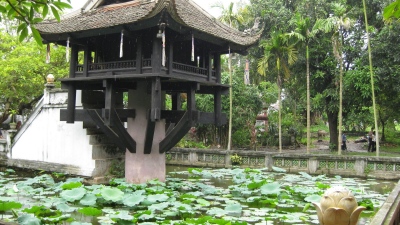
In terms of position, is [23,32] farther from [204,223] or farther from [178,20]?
[178,20]

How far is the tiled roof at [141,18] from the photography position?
9.07 meters

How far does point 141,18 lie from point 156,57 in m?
1.07

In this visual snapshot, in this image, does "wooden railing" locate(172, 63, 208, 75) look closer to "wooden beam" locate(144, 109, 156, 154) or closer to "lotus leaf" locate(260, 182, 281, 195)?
"wooden beam" locate(144, 109, 156, 154)

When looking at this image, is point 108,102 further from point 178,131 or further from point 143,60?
point 178,131

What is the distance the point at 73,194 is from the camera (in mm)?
7566

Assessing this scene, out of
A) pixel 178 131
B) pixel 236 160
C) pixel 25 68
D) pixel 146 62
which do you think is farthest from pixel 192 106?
pixel 25 68

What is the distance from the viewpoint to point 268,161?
15.0m

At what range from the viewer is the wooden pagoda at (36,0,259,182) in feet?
31.1

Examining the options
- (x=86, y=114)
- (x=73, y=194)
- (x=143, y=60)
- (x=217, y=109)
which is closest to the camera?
(x=73, y=194)

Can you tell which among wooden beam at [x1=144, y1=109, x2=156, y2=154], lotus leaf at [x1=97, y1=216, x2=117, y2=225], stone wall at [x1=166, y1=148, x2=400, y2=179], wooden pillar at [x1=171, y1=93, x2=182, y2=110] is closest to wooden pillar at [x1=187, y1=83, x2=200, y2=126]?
wooden beam at [x1=144, y1=109, x2=156, y2=154]

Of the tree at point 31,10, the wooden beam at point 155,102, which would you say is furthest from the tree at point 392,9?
the wooden beam at point 155,102

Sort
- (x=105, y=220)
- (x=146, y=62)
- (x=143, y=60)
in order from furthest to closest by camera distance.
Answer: (x=146, y=62)
(x=143, y=60)
(x=105, y=220)

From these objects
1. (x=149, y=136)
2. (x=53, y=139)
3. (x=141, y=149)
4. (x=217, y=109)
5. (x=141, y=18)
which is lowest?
(x=141, y=149)

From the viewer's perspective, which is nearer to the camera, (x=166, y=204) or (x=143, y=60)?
(x=166, y=204)
